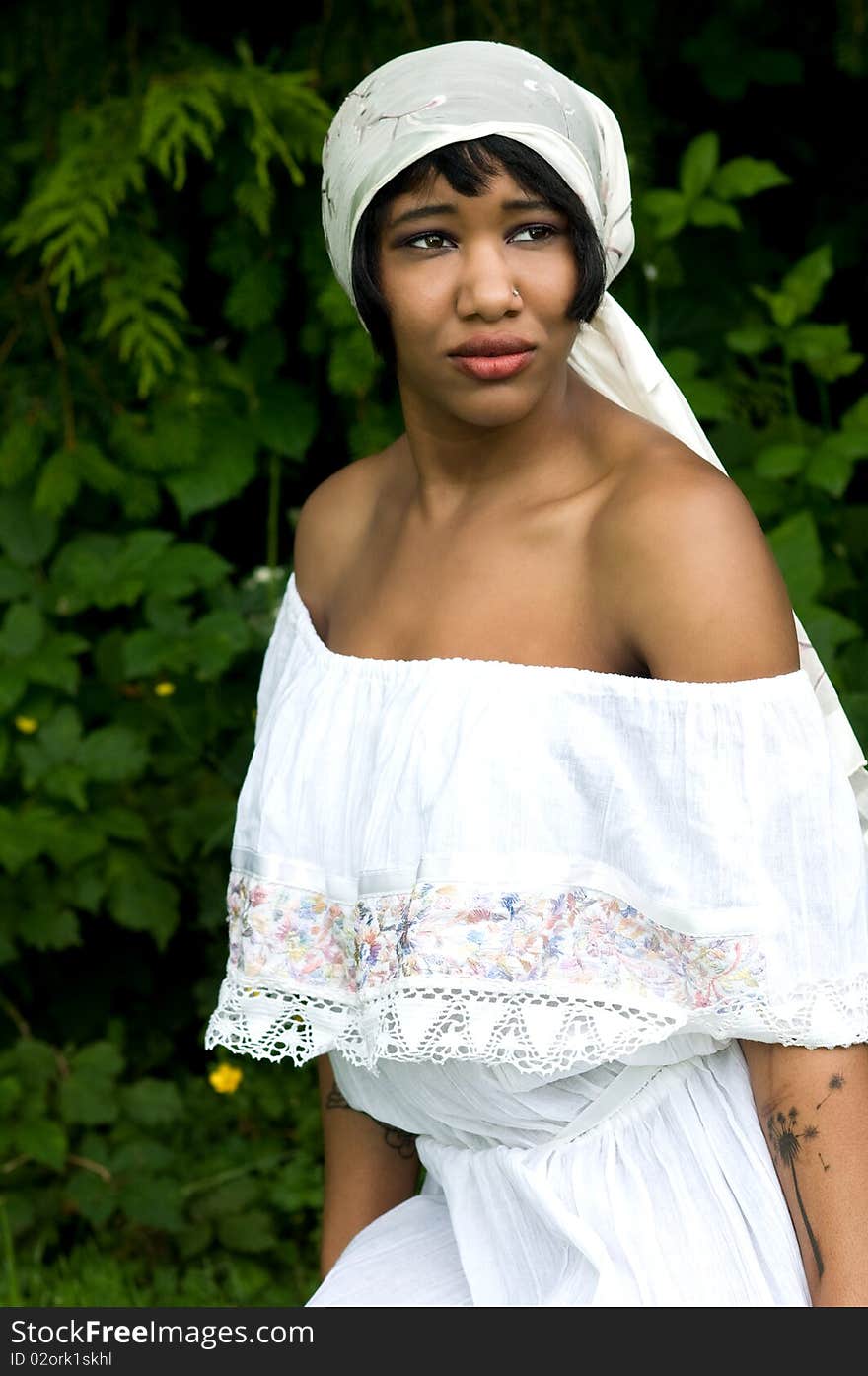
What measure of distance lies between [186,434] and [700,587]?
196 cm

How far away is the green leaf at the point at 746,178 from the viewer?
9.52ft

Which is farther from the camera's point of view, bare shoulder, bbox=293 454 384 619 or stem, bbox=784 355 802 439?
stem, bbox=784 355 802 439

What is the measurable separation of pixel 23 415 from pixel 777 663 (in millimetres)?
2181

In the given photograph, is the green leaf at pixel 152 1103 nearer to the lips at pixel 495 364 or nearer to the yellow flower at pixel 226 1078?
the yellow flower at pixel 226 1078

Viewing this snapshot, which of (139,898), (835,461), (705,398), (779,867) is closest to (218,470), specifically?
(139,898)

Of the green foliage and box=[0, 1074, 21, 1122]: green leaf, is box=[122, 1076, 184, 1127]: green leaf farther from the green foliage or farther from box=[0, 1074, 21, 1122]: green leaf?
box=[0, 1074, 21, 1122]: green leaf

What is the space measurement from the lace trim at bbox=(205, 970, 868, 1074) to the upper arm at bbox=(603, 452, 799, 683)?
0.90 feet

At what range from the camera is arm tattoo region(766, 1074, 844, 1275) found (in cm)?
136

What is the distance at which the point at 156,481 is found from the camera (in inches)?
126

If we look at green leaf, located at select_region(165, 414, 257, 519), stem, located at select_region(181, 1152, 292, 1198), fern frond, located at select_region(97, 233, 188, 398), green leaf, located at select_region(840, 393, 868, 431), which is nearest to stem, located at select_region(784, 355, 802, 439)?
green leaf, located at select_region(840, 393, 868, 431)

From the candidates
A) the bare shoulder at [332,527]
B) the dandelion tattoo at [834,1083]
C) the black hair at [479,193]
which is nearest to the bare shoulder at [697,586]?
the black hair at [479,193]

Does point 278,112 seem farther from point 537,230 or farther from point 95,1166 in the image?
point 95,1166

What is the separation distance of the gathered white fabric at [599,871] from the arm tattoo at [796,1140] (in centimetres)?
6

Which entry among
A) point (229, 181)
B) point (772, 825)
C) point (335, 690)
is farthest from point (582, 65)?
point (772, 825)
